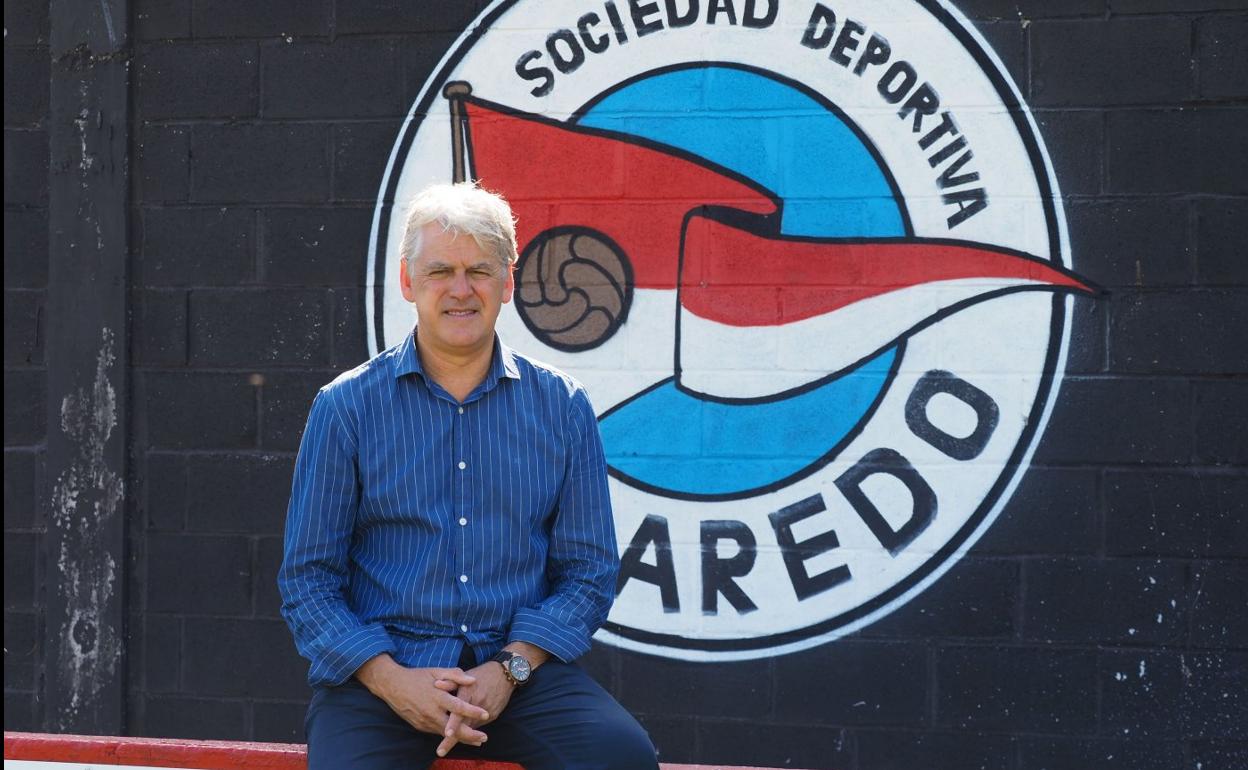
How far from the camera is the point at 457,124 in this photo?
3453 mm

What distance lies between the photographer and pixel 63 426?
11.8 ft

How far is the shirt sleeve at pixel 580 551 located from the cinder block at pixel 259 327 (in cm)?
137

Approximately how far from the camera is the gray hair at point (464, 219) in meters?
2.17

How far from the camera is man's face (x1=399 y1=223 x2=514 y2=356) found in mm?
2180

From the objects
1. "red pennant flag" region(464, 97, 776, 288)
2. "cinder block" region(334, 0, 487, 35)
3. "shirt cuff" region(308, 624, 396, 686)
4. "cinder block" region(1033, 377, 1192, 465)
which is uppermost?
"cinder block" region(334, 0, 487, 35)

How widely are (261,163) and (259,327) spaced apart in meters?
0.43

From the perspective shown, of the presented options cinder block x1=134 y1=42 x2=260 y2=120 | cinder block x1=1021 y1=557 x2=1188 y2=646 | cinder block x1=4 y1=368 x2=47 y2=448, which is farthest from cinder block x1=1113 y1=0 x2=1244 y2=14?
cinder block x1=4 y1=368 x2=47 y2=448

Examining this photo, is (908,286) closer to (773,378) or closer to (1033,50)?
(773,378)

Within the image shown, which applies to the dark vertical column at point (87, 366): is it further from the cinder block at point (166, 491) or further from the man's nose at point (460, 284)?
the man's nose at point (460, 284)

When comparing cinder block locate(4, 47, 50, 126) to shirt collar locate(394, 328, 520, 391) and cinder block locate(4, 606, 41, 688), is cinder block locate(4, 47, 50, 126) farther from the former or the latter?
shirt collar locate(394, 328, 520, 391)

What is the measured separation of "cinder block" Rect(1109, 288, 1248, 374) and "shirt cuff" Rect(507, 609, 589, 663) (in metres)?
1.67

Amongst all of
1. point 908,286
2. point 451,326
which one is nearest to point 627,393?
point 908,286

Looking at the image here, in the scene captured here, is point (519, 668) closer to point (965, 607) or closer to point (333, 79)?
point (965, 607)

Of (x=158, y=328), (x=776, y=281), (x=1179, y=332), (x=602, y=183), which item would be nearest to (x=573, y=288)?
(x=602, y=183)
